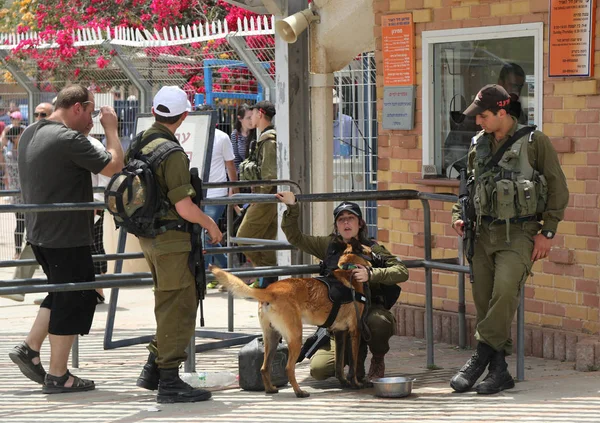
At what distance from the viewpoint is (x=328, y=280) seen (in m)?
6.95

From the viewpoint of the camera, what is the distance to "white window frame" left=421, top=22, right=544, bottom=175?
7.74 metres

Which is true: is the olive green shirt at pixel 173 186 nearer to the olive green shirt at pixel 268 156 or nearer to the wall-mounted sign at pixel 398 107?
the wall-mounted sign at pixel 398 107

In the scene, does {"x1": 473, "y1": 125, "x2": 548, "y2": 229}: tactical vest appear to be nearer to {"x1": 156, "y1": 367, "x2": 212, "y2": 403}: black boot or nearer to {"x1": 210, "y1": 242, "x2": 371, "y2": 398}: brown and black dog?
{"x1": 210, "y1": 242, "x2": 371, "y2": 398}: brown and black dog

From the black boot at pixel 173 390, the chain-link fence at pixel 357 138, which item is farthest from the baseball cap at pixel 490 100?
the chain-link fence at pixel 357 138

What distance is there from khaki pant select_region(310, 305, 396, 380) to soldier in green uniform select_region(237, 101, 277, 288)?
3.03 meters

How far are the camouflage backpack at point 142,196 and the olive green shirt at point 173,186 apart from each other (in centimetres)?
3

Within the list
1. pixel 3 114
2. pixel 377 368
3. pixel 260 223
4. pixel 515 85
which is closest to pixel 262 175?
pixel 260 223

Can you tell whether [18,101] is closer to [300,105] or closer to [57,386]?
[300,105]

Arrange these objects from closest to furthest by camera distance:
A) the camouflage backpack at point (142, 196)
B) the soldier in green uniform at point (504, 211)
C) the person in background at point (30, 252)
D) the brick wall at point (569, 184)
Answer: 1. the camouflage backpack at point (142, 196)
2. the soldier in green uniform at point (504, 211)
3. the brick wall at point (569, 184)
4. the person in background at point (30, 252)

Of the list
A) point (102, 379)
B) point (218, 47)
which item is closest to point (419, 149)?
point (102, 379)

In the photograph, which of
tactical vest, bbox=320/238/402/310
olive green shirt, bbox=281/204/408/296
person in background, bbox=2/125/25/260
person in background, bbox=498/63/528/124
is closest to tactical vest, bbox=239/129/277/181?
person in background, bbox=498/63/528/124

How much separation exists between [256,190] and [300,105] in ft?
5.08

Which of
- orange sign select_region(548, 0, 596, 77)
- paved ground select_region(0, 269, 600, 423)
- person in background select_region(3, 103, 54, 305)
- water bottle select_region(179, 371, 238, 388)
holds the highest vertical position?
orange sign select_region(548, 0, 596, 77)

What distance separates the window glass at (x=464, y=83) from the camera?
7980 millimetres
